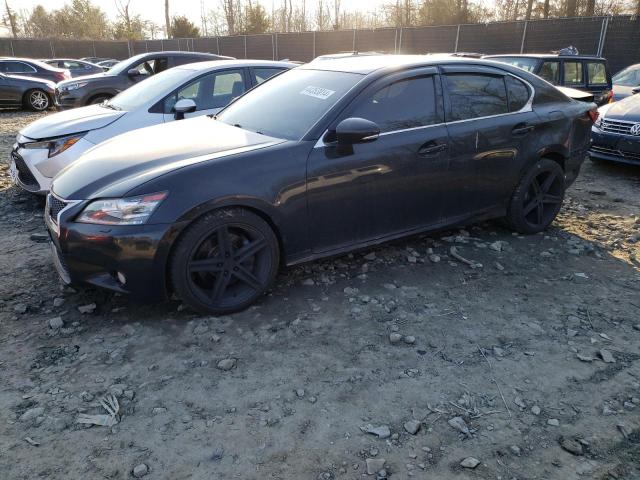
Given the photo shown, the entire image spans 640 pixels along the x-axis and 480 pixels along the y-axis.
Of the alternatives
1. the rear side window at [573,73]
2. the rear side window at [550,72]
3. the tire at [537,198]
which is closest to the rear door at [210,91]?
the tire at [537,198]

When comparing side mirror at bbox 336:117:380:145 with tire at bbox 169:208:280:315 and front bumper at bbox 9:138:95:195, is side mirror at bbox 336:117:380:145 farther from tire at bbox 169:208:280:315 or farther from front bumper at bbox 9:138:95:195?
front bumper at bbox 9:138:95:195

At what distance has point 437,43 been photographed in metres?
21.4

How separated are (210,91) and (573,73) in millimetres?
7207

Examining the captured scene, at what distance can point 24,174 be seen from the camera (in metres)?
5.39

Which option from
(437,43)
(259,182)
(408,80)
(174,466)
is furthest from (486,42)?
(174,466)

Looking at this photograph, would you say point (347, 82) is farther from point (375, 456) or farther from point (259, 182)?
point (375, 456)

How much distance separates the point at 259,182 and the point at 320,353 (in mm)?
1165

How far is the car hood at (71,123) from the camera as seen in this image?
17.7 feet

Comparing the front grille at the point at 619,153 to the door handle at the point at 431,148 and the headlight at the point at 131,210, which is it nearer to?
the door handle at the point at 431,148

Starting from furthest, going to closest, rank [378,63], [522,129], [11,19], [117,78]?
[11,19] < [117,78] < [522,129] < [378,63]

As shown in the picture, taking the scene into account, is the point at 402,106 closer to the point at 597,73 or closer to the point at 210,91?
the point at 210,91

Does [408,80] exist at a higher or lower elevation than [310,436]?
higher

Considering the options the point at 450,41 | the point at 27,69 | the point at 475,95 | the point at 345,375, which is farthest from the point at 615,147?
the point at 450,41

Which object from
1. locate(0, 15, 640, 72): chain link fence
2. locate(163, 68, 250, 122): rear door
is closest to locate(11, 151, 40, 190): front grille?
locate(163, 68, 250, 122): rear door
